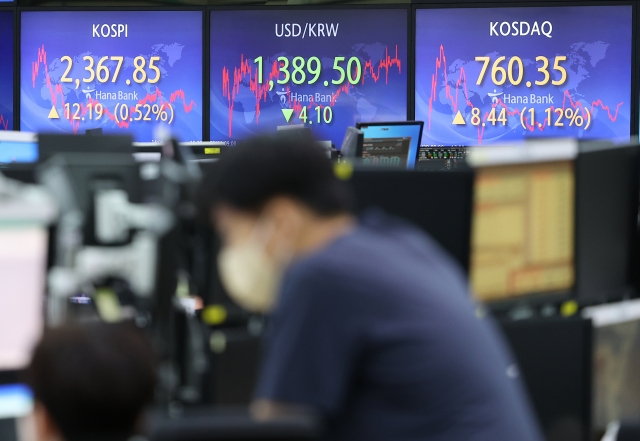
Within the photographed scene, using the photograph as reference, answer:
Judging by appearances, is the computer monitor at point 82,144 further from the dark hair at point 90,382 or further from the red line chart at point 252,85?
the red line chart at point 252,85

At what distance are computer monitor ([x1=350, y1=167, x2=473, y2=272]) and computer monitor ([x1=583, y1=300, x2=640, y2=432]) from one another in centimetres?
45

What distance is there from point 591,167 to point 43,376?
5.66 feet

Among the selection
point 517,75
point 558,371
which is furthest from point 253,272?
point 517,75

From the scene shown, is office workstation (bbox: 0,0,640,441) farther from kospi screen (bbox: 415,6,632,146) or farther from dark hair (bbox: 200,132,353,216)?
kospi screen (bbox: 415,6,632,146)

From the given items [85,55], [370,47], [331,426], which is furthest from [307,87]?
[331,426]

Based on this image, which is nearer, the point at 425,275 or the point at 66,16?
the point at 425,275

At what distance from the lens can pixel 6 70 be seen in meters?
7.13

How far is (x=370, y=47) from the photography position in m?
7.01

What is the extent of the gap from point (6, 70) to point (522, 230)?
5.87 meters

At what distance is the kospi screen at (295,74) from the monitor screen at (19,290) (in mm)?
5333

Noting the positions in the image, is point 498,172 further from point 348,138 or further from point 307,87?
point 307,87

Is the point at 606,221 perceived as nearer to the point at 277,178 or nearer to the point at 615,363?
the point at 615,363

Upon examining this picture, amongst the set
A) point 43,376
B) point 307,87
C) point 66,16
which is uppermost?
point 66,16

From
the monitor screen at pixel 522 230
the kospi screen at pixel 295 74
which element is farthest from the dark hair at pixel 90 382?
the kospi screen at pixel 295 74
